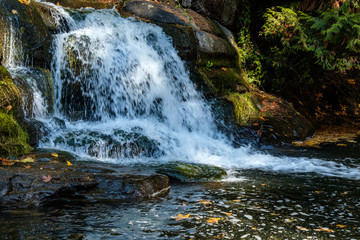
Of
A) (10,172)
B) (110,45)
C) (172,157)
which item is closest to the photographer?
(10,172)

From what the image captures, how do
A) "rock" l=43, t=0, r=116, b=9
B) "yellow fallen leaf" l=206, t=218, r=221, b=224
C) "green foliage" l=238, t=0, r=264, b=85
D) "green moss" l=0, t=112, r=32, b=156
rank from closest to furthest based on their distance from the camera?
"yellow fallen leaf" l=206, t=218, r=221, b=224
"green moss" l=0, t=112, r=32, b=156
"rock" l=43, t=0, r=116, b=9
"green foliage" l=238, t=0, r=264, b=85

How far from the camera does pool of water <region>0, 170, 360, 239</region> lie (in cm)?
326

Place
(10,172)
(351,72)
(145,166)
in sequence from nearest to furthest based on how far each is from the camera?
1. (10,172)
2. (145,166)
3. (351,72)

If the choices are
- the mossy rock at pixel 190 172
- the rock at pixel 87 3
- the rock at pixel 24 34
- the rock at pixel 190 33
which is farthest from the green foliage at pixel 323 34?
the rock at pixel 24 34

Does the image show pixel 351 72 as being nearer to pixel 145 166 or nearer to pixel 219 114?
pixel 219 114

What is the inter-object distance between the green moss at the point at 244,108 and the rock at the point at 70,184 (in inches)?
206

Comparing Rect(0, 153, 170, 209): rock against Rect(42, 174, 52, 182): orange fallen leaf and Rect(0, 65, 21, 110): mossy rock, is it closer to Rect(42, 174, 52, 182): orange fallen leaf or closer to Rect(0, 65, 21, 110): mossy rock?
Rect(42, 174, 52, 182): orange fallen leaf

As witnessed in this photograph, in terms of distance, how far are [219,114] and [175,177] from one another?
4.29 metres

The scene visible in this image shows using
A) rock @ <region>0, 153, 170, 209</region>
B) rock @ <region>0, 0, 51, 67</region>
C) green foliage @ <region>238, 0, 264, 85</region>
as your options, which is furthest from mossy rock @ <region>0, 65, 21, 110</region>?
green foliage @ <region>238, 0, 264, 85</region>

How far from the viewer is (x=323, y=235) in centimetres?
334

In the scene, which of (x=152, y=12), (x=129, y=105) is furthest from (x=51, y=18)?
(x=152, y=12)

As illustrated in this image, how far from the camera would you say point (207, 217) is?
147 inches

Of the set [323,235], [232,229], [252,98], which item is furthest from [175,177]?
[252,98]

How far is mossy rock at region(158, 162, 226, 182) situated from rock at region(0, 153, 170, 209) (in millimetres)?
626
